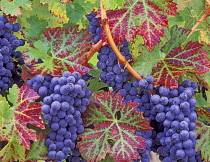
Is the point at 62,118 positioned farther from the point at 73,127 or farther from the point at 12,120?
the point at 12,120

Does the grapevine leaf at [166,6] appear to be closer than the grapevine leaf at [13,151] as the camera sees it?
No

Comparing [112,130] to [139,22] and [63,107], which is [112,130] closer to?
[63,107]

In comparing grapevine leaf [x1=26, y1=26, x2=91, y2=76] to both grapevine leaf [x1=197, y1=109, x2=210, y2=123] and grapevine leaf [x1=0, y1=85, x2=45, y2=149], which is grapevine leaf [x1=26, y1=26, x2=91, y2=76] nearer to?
grapevine leaf [x1=0, y1=85, x2=45, y2=149]

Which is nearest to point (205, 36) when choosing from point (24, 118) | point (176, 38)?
point (176, 38)

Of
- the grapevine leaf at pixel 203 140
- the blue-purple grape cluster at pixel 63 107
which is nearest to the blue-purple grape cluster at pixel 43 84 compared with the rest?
the blue-purple grape cluster at pixel 63 107

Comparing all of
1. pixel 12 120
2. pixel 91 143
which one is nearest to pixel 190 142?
pixel 91 143

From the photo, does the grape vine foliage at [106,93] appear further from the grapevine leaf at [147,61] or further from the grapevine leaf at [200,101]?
the grapevine leaf at [200,101]

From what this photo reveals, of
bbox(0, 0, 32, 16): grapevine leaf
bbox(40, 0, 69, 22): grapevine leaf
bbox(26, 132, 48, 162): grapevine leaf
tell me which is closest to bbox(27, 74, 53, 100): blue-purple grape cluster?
bbox(26, 132, 48, 162): grapevine leaf
